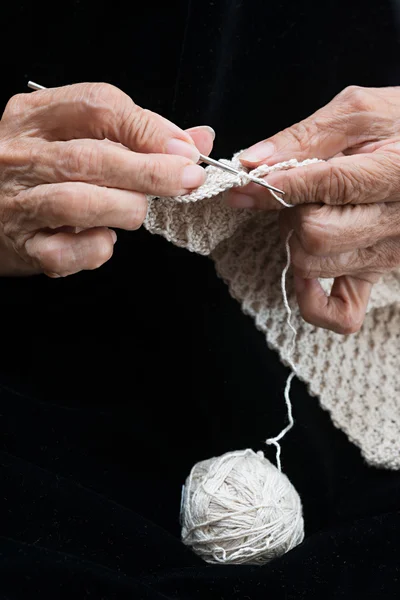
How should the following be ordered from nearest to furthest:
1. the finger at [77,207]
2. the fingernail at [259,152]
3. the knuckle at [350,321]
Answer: the finger at [77,207]
the fingernail at [259,152]
the knuckle at [350,321]

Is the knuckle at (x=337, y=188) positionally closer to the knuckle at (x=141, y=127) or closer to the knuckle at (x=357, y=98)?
the knuckle at (x=357, y=98)

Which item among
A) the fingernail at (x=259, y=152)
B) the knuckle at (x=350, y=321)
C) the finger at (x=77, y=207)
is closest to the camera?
the finger at (x=77, y=207)

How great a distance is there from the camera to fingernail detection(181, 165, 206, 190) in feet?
2.70

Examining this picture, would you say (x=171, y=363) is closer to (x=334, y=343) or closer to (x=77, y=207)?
(x=334, y=343)

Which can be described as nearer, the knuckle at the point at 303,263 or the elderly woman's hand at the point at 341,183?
the elderly woman's hand at the point at 341,183

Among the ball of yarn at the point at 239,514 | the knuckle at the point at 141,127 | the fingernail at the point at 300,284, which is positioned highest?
the knuckle at the point at 141,127

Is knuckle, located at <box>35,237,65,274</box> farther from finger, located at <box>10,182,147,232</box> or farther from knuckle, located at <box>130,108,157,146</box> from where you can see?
knuckle, located at <box>130,108,157,146</box>

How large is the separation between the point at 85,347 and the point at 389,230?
1.81 ft

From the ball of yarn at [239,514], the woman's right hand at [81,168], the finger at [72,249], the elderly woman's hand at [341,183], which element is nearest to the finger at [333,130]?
the elderly woman's hand at [341,183]

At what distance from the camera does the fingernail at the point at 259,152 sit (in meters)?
0.90

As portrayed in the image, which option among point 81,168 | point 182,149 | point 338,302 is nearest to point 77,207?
point 81,168

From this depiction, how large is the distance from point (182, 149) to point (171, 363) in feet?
1.74

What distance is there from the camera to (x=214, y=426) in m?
1.24

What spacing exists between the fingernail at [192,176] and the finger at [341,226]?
162mm
